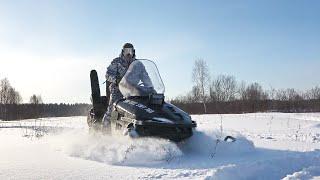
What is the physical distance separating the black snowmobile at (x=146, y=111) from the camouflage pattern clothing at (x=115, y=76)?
1.28 ft

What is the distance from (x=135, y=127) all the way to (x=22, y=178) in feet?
8.36

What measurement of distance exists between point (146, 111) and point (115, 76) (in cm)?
252

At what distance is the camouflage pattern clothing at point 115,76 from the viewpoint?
962cm

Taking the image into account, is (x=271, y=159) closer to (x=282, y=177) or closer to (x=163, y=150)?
(x=282, y=177)

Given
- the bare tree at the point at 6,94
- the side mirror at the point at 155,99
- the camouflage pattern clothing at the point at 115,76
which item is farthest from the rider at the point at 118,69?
the bare tree at the point at 6,94

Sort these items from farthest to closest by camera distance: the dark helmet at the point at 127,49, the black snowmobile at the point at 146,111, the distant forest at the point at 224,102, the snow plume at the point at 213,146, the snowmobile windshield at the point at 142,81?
the distant forest at the point at 224,102 < the dark helmet at the point at 127,49 < the snowmobile windshield at the point at 142,81 < the snow plume at the point at 213,146 < the black snowmobile at the point at 146,111

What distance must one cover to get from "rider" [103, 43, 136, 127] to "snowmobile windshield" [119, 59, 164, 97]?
1.58ft

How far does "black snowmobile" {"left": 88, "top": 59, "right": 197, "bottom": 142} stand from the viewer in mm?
7773

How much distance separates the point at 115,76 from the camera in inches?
403

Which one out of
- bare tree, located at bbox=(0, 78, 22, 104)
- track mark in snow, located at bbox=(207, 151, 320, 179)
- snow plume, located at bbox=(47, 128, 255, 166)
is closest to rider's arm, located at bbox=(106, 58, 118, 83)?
snow plume, located at bbox=(47, 128, 255, 166)

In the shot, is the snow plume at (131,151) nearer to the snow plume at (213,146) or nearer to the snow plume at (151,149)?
the snow plume at (151,149)

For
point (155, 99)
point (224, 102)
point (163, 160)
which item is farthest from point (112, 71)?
point (224, 102)

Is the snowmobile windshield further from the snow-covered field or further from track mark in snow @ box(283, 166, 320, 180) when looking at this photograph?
track mark in snow @ box(283, 166, 320, 180)

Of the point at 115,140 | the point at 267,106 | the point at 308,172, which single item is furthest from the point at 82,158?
the point at 267,106
